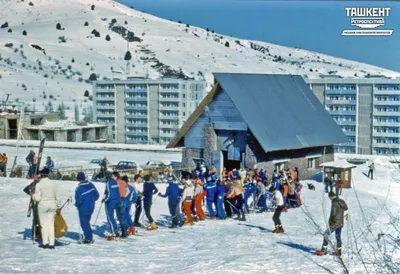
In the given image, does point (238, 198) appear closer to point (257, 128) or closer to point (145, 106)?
point (257, 128)

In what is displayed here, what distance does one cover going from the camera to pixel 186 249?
43.4 ft

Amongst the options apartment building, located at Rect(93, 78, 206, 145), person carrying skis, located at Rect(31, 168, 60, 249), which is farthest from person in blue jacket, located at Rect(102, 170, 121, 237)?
apartment building, located at Rect(93, 78, 206, 145)

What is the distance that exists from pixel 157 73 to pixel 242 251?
247ft

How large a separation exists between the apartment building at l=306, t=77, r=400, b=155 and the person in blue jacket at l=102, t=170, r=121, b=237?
43056 millimetres

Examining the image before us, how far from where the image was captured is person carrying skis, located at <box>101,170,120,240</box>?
534 inches

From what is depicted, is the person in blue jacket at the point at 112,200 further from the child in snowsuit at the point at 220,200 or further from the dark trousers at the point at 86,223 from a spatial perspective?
the child in snowsuit at the point at 220,200

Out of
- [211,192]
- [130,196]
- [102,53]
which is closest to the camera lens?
[130,196]

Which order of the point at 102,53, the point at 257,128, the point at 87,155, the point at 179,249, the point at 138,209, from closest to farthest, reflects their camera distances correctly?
the point at 179,249 < the point at 138,209 < the point at 257,128 < the point at 87,155 < the point at 102,53

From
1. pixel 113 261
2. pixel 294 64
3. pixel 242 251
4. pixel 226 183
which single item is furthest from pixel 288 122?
pixel 294 64

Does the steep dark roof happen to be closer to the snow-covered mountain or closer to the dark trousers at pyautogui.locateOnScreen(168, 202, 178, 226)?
the dark trousers at pyautogui.locateOnScreen(168, 202, 178, 226)

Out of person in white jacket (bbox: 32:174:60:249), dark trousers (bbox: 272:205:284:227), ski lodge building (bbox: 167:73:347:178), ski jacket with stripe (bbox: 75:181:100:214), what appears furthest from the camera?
ski lodge building (bbox: 167:73:347:178)

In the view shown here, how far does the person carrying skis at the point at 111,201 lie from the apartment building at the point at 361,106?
43.1 m

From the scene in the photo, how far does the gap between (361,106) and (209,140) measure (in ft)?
118

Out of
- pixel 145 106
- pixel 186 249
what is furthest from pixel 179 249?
pixel 145 106
